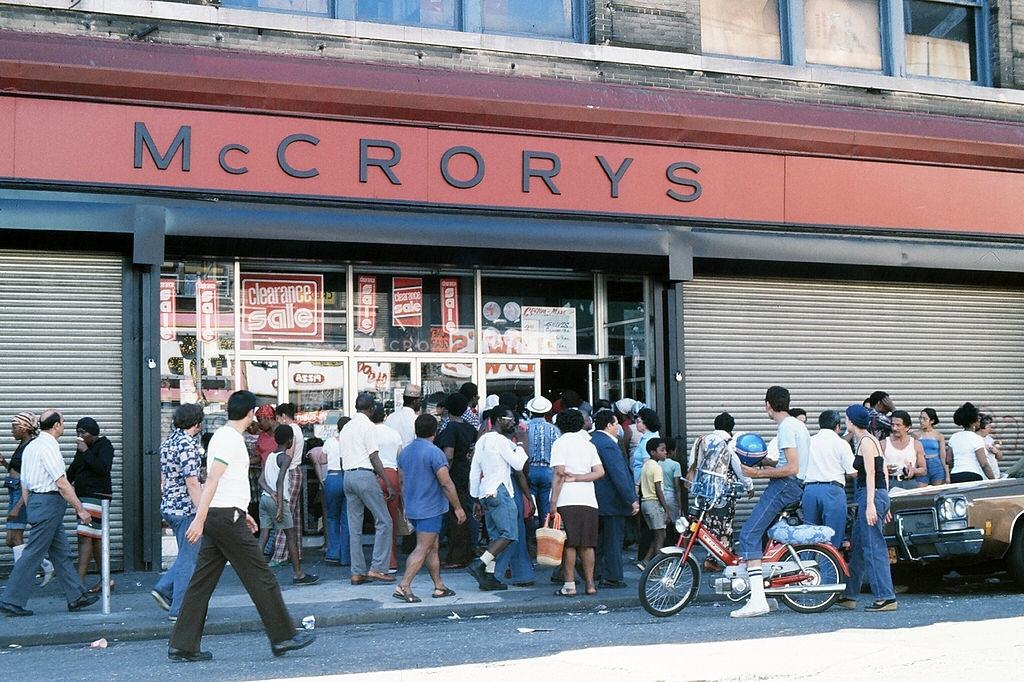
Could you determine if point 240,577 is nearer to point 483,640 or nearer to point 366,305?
point 483,640

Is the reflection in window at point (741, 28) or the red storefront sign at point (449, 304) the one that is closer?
the red storefront sign at point (449, 304)

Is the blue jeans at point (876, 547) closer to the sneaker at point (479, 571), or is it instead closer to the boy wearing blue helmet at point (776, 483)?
the boy wearing blue helmet at point (776, 483)

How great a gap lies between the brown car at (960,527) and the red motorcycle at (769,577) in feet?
4.81

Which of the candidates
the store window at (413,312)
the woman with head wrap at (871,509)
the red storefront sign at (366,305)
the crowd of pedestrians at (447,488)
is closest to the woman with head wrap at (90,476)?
the crowd of pedestrians at (447,488)

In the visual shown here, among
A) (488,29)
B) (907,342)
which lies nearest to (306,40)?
(488,29)

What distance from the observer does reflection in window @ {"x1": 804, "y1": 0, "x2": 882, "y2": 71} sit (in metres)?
16.4

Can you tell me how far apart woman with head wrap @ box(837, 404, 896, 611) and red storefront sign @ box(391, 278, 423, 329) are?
6099 millimetres

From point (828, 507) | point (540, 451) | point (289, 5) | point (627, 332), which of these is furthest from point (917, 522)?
point (289, 5)

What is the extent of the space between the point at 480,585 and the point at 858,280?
737 centimetres

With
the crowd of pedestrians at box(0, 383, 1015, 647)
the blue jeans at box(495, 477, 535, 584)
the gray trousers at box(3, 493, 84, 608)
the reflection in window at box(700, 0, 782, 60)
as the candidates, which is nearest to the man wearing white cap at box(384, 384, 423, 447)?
the crowd of pedestrians at box(0, 383, 1015, 647)

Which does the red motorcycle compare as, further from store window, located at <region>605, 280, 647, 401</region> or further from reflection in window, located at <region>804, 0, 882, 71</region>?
reflection in window, located at <region>804, 0, 882, 71</region>

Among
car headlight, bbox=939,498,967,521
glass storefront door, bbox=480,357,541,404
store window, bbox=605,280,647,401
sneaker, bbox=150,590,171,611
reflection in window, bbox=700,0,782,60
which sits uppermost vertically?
reflection in window, bbox=700,0,782,60

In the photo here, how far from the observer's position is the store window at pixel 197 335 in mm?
13664

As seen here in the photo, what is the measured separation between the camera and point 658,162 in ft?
48.9
